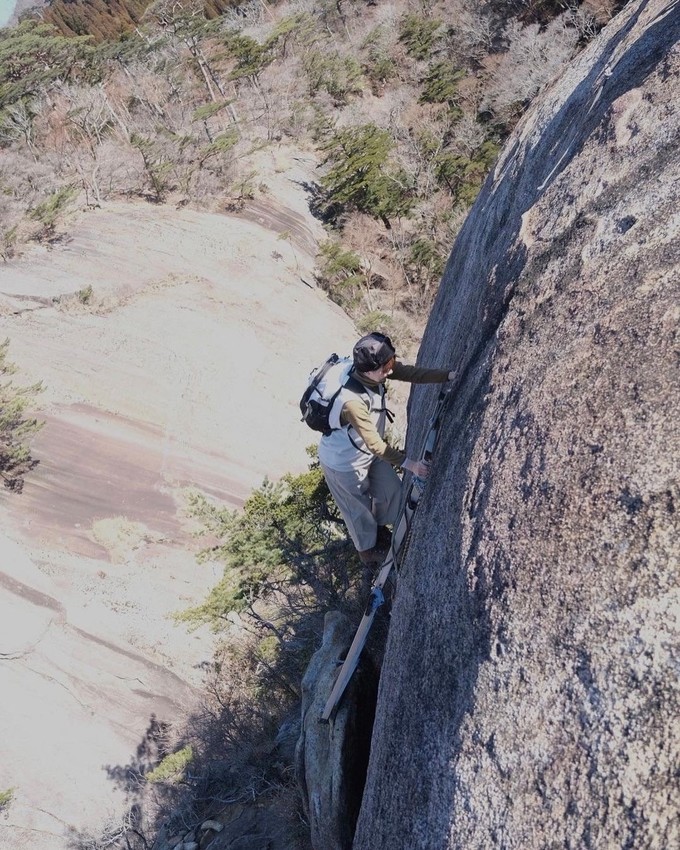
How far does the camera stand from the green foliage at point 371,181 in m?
27.7

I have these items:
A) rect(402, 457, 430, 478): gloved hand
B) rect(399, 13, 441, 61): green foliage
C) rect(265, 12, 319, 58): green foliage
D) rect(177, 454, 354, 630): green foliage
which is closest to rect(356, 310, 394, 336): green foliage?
rect(177, 454, 354, 630): green foliage

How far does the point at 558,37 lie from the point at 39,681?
3133 centimetres

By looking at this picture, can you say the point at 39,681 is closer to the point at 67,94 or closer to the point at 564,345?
the point at 564,345

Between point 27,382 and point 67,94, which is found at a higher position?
point 67,94

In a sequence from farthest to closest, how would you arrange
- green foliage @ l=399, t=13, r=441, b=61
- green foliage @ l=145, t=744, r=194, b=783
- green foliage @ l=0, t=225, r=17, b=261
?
green foliage @ l=399, t=13, r=441, b=61
green foliage @ l=0, t=225, r=17, b=261
green foliage @ l=145, t=744, r=194, b=783

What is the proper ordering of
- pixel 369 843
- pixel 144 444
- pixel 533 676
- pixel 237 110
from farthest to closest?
pixel 237 110 < pixel 144 444 < pixel 369 843 < pixel 533 676

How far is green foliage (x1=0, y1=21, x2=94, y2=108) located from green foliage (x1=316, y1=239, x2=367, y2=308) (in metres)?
24.2

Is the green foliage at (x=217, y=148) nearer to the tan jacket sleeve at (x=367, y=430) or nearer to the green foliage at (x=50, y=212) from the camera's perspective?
the green foliage at (x=50, y=212)

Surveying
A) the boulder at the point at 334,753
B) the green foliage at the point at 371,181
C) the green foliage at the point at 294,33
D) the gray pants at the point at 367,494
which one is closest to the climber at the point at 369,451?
the gray pants at the point at 367,494

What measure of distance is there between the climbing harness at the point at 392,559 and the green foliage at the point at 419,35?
145 feet

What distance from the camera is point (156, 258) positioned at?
23.5 metres

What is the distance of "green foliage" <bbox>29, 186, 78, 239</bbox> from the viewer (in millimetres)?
24391

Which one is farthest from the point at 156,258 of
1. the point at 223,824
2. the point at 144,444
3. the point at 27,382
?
the point at 223,824

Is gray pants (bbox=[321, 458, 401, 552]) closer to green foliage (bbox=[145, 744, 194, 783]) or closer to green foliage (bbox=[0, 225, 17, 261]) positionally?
green foliage (bbox=[145, 744, 194, 783])
